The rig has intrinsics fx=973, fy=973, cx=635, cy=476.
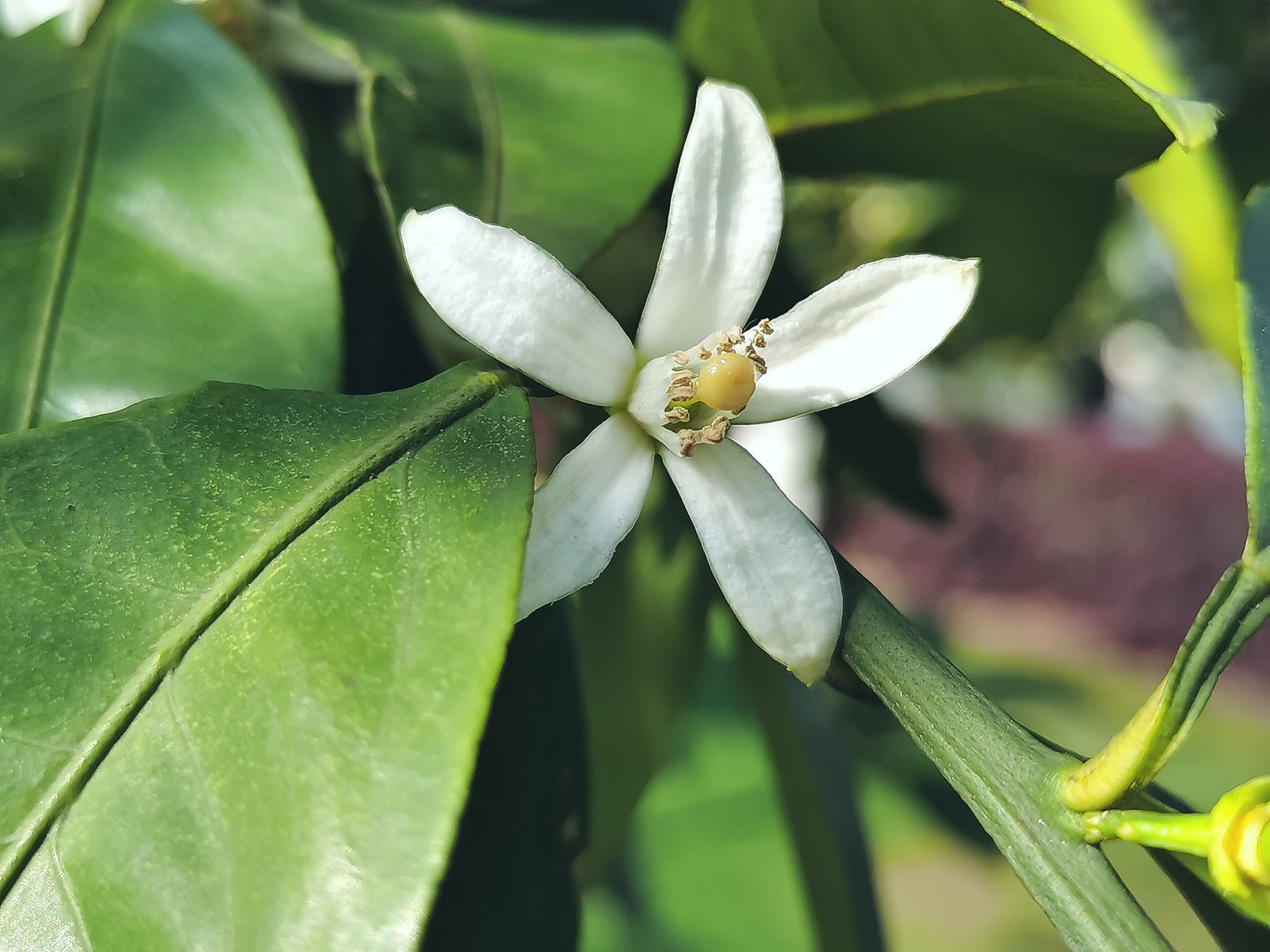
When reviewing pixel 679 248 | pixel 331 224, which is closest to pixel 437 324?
pixel 331 224

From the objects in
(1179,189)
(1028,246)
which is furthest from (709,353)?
(1028,246)

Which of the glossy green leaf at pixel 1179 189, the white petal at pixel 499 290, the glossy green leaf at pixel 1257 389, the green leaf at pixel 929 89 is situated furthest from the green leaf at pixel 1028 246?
the white petal at pixel 499 290

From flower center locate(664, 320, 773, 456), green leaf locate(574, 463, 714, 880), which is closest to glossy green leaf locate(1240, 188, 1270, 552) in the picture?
flower center locate(664, 320, 773, 456)

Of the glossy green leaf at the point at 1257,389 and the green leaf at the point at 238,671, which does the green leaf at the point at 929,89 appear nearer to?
the glossy green leaf at the point at 1257,389

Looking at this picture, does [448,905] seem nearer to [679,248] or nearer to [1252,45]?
[679,248]

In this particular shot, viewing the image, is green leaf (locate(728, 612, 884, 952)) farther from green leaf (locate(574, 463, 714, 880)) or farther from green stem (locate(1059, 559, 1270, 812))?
green stem (locate(1059, 559, 1270, 812))

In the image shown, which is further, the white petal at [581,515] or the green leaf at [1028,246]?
the green leaf at [1028,246]

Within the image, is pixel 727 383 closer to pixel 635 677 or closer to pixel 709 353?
pixel 709 353

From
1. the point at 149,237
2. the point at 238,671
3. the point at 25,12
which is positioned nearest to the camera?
the point at 238,671
